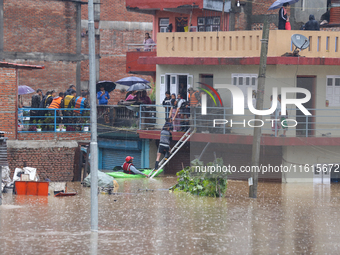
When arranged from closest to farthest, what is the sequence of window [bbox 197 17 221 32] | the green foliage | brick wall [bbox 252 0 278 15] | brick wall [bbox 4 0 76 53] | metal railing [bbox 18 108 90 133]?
the green foliage
metal railing [bbox 18 108 90 133]
window [bbox 197 17 221 32]
brick wall [bbox 252 0 278 15]
brick wall [bbox 4 0 76 53]

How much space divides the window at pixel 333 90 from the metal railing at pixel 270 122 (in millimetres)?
484

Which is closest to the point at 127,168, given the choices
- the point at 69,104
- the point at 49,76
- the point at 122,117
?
the point at 69,104

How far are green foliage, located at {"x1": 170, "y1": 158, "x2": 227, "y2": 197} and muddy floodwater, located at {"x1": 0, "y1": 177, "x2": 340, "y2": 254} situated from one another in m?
0.38

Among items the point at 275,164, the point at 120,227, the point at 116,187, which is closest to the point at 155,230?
the point at 120,227

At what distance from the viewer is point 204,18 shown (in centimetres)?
3125

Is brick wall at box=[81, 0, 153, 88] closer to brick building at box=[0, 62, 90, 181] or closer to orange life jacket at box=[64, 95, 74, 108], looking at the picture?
orange life jacket at box=[64, 95, 74, 108]

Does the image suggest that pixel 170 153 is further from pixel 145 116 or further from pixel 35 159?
pixel 35 159

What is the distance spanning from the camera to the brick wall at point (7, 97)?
23.5 metres

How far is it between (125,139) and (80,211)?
10.0 metres

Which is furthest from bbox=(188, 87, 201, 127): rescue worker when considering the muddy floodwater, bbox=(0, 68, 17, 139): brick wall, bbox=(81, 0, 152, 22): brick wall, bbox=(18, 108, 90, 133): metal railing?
bbox=(81, 0, 152, 22): brick wall

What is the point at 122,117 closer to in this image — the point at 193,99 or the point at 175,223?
the point at 193,99

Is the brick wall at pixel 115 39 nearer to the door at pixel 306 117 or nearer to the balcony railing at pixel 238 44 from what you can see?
the balcony railing at pixel 238 44

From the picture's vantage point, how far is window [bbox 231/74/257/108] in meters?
25.4

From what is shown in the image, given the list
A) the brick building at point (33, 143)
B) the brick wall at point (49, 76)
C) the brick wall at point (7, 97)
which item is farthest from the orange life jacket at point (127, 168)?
the brick wall at point (49, 76)
